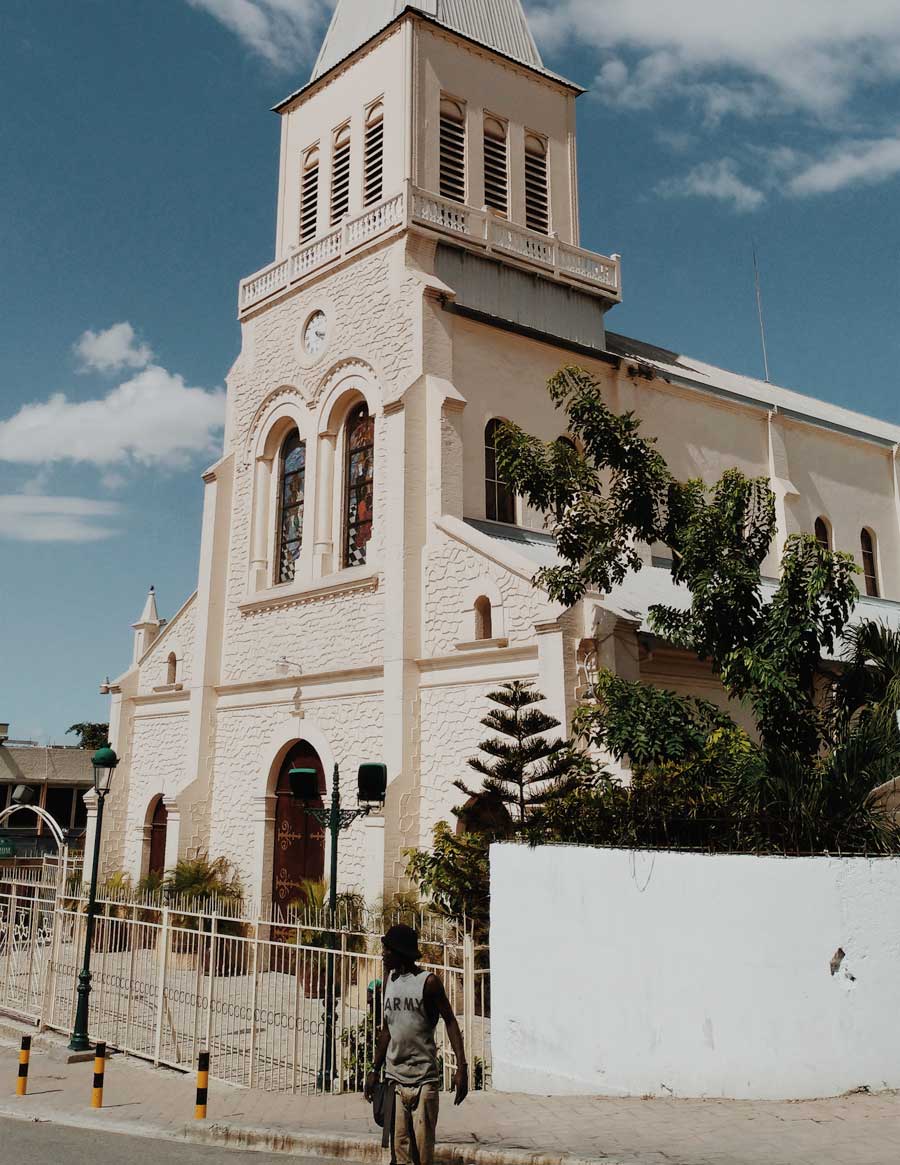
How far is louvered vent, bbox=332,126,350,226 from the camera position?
2192 cm

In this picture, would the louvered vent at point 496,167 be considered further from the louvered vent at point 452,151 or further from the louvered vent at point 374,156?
the louvered vent at point 374,156

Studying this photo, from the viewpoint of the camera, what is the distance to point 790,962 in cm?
775

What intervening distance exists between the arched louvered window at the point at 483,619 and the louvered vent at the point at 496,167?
32.5 feet

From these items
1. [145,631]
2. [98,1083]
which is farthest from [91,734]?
[98,1083]

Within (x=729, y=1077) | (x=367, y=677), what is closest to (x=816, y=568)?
(x=729, y=1077)

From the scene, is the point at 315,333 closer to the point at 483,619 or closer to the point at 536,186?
the point at 536,186

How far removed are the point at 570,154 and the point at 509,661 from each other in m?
13.6

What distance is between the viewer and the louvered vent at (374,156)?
21047 mm

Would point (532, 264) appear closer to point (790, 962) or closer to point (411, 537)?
point (411, 537)

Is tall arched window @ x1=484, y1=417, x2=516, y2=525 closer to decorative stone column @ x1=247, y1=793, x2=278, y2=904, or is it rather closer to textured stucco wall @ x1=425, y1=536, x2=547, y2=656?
textured stucco wall @ x1=425, y1=536, x2=547, y2=656

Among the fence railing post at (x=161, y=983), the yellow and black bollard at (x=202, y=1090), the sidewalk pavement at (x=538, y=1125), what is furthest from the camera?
the fence railing post at (x=161, y=983)

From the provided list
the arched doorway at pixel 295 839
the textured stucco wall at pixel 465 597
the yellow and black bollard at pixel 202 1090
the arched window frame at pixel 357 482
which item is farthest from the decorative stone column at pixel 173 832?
the yellow and black bollard at pixel 202 1090

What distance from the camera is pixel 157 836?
22.1m

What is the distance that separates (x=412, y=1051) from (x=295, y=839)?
12778mm
